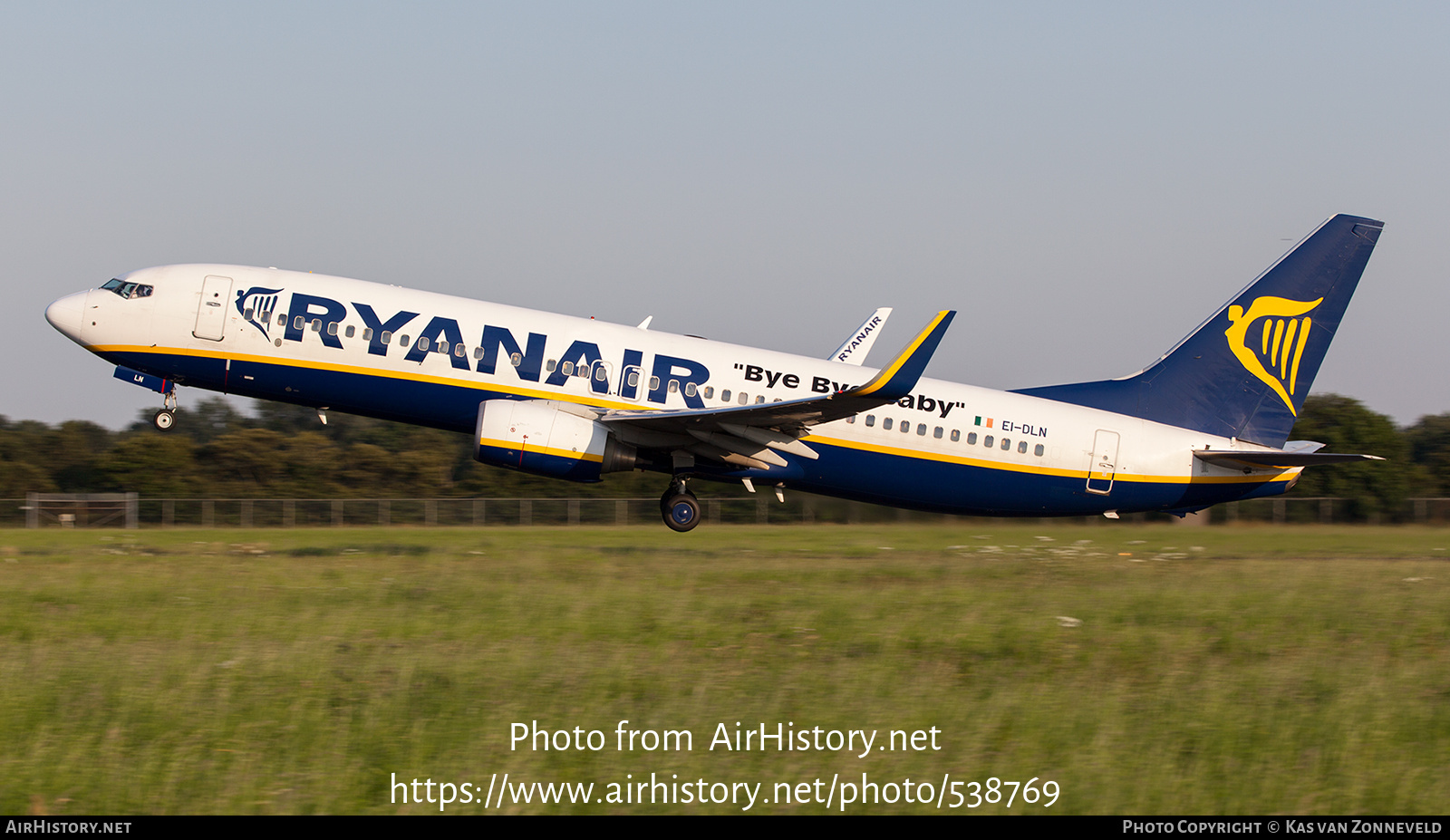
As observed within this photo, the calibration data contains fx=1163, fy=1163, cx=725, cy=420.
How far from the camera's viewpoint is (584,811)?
7.63m

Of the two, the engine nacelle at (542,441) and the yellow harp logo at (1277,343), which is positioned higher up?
the yellow harp logo at (1277,343)

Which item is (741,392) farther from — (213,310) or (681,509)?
(213,310)

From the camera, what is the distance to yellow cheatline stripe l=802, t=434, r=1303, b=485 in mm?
21812

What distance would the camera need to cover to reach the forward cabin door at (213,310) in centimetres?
2078

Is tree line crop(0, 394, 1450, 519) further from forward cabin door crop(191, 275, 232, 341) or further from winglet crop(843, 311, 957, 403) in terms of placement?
winglet crop(843, 311, 957, 403)

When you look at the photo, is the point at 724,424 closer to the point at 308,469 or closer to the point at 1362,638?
the point at 1362,638

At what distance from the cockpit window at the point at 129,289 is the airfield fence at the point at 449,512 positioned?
49.0 feet

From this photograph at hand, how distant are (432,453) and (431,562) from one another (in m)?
33.5

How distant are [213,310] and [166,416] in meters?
2.54

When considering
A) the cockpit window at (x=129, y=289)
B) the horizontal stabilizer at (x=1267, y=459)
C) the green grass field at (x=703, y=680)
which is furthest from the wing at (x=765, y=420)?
the cockpit window at (x=129, y=289)

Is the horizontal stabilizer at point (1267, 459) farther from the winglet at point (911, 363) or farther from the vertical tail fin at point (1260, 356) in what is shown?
the winglet at point (911, 363)

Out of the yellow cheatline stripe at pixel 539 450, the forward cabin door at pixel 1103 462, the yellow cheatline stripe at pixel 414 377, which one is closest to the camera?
the yellow cheatline stripe at pixel 539 450

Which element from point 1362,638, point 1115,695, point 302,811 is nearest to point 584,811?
point 302,811

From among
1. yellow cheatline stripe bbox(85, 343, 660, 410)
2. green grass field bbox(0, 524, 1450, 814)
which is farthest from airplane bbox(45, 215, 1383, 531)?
green grass field bbox(0, 524, 1450, 814)
